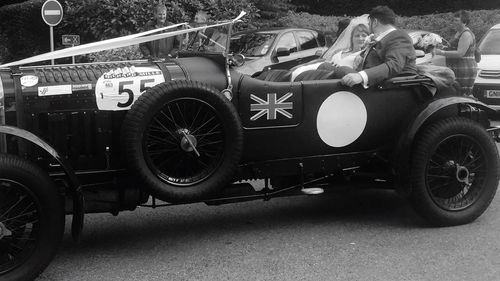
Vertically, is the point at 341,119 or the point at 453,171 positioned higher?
the point at 341,119

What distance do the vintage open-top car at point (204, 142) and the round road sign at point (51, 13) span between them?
864cm

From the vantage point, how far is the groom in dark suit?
5004 mm

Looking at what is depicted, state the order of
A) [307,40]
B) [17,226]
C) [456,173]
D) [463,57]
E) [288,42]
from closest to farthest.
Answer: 1. [17,226]
2. [456,173]
3. [463,57]
4. [288,42]
5. [307,40]

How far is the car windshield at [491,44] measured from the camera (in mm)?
11609

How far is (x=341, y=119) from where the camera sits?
4988 millimetres

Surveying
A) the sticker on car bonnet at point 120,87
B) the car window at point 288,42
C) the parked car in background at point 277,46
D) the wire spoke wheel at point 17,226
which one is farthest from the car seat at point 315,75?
the car window at point 288,42

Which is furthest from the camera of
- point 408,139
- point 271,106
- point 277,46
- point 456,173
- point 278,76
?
point 277,46

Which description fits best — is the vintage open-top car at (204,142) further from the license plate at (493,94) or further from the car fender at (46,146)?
the license plate at (493,94)

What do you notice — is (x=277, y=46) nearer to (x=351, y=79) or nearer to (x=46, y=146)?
(x=351, y=79)

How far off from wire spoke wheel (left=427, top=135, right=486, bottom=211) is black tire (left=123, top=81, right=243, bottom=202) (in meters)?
1.79

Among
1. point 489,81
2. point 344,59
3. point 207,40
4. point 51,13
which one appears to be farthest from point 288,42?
point 207,40

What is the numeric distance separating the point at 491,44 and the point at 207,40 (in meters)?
8.33

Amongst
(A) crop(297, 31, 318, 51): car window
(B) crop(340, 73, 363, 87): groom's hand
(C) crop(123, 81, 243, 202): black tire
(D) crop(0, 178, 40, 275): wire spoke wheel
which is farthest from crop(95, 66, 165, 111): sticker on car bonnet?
(A) crop(297, 31, 318, 51): car window

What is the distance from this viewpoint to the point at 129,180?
4.54 m
